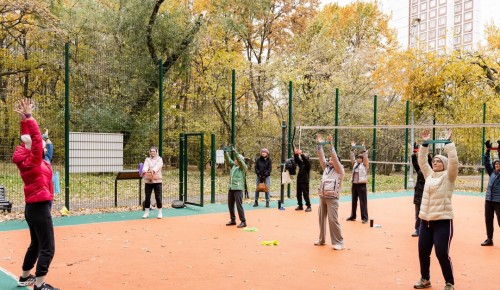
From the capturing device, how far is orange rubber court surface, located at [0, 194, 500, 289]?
5.68 metres

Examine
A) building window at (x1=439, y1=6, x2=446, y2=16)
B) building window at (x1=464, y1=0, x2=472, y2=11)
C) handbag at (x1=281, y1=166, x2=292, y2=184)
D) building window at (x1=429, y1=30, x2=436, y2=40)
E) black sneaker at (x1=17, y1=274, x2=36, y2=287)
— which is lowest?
black sneaker at (x1=17, y1=274, x2=36, y2=287)

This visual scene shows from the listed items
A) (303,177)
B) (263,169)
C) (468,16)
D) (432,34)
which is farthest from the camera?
(432,34)

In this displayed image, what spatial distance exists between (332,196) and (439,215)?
2.63m

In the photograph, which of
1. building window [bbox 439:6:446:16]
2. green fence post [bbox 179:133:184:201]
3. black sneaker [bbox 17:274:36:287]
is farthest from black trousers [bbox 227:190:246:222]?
building window [bbox 439:6:446:16]

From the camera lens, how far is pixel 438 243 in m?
5.20

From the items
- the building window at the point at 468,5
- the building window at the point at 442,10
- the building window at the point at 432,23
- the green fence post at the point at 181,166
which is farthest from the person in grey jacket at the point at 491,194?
the building window at the point at 432,23

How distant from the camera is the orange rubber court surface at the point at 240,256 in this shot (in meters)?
5.68

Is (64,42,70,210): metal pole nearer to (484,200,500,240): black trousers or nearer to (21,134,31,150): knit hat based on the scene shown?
(21,134,31,150): knit hat

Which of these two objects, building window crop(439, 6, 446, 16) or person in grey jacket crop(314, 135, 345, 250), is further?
building window crop(439, 6, 446, 16)

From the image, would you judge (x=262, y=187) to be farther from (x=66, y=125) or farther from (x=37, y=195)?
(x=37, y=195)

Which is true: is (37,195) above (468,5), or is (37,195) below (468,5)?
below

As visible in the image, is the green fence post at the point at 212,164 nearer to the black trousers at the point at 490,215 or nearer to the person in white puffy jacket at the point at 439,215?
the black trousers at the point at 490,215

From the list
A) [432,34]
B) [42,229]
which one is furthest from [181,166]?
[432,34]

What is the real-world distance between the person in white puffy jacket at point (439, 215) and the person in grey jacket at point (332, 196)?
2157 mm
